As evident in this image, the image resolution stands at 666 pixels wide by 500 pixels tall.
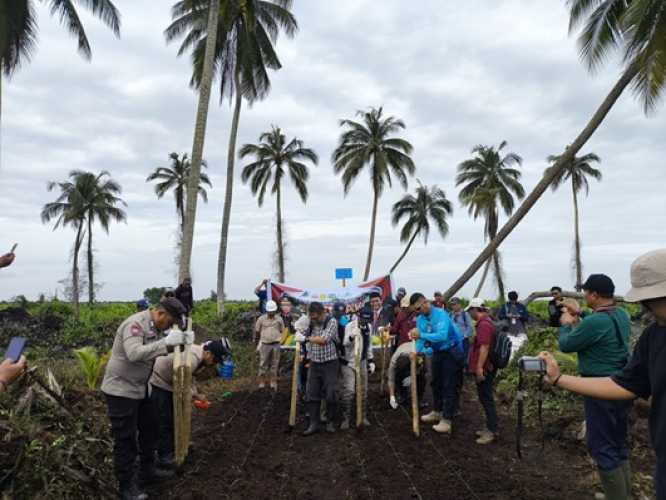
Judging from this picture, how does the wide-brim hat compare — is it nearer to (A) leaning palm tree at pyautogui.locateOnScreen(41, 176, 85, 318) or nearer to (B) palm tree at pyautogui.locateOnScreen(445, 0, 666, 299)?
(B) palm tree at pyautogui.locateOnScreen(445, 0, 666, 299)

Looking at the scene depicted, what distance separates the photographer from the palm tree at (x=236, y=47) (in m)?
17.9

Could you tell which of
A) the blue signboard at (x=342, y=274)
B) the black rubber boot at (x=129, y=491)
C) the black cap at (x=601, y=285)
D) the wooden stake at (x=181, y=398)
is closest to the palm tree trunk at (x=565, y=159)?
the blue signboard at (x=342, y=274)

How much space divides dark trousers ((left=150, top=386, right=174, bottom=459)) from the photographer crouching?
14.4 feet

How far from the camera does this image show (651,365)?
7.52 feet

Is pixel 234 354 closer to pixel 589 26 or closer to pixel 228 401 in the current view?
pixel 228 401

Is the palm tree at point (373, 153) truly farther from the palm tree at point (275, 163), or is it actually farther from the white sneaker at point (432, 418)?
the white sneaker at point (432, 418)

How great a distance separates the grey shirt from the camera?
450cm

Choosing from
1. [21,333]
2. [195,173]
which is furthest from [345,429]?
[21,333]

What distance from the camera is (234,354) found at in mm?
14578

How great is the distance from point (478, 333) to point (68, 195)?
31.6m

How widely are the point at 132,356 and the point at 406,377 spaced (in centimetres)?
530

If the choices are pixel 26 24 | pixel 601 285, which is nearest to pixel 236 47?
pixel 26 24

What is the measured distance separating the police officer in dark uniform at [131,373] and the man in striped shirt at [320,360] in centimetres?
255

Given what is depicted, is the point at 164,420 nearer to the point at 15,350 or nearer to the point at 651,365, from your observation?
the point at 15,350
